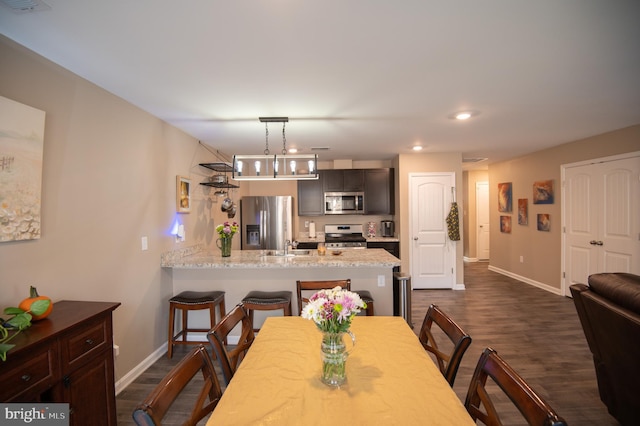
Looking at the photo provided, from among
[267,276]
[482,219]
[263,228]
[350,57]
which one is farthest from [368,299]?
[482,219]

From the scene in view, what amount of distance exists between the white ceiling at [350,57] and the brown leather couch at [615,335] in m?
1.55

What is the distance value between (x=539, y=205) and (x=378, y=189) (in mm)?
2947

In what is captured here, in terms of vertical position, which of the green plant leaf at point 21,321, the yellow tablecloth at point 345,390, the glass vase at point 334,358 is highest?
the green plant leaf at point 21,321

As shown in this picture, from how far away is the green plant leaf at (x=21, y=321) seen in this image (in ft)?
4.33

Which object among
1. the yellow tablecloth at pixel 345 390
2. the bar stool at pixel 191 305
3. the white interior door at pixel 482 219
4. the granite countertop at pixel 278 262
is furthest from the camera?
the white interior door at pixel 482 219

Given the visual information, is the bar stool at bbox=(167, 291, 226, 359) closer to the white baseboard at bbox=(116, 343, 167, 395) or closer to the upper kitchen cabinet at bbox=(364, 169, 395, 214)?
the white baseboard at bbox=(116, 343, 167, 395)

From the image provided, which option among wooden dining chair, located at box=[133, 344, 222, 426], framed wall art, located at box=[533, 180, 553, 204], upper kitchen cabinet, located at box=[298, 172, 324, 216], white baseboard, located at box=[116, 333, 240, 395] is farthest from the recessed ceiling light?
white baseboard, located at box=[116, 333, 240, 395]

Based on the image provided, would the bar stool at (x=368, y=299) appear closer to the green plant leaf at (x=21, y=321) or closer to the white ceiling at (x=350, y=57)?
the white ceiling at (x=350, y=57)

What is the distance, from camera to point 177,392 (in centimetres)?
98

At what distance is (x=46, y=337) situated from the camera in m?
1.31

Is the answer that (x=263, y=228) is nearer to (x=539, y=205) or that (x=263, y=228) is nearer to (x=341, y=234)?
(x=341, y=234)

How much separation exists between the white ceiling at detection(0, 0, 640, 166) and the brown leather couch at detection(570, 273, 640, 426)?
1.55 m

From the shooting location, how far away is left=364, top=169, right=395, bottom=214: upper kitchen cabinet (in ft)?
17.6

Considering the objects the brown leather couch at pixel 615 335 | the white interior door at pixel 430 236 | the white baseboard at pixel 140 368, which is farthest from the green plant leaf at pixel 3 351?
the white interior door at pixel 430 236
